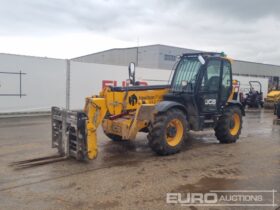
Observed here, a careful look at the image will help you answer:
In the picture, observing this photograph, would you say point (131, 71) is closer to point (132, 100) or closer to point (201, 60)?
point (132, 100)

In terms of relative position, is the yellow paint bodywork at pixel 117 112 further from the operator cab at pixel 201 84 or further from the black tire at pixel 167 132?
the operator cab at pixel 201 84

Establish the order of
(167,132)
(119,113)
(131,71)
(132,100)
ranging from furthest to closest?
1. (131,71)
2. (132,100)
3. (119,113)
4. (167,132)

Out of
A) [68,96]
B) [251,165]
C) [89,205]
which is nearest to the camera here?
[89,205]

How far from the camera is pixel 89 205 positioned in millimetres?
4383

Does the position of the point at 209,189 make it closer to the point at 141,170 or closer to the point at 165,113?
the point at 141,170

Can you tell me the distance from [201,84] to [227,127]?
1587mm

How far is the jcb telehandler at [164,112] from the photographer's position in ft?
21.5

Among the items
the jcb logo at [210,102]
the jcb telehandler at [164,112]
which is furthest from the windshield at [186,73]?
the jcb logo at [210,102]

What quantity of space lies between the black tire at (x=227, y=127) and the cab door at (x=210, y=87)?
374 millimetres

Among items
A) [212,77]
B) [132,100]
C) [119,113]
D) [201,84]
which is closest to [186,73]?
[201,84]

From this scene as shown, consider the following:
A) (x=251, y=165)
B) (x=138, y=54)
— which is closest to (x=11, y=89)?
(x=251, y=165)

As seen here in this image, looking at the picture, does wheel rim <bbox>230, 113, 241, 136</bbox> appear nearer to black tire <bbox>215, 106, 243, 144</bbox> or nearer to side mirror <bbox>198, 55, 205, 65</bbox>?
black tire <bbox>215, 106, 243, 144</bbox>

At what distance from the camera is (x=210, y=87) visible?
852cm

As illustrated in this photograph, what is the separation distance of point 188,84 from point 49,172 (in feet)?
13.7
